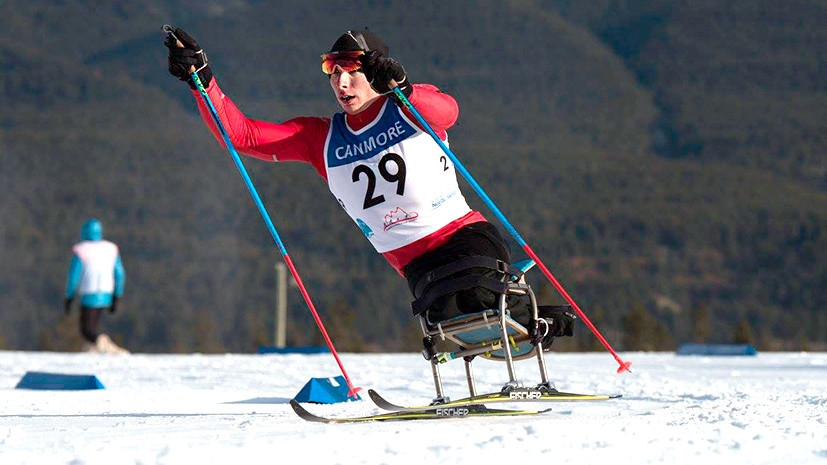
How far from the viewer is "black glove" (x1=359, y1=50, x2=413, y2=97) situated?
4617 millimetres

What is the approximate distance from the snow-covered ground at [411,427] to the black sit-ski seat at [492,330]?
0.88ft

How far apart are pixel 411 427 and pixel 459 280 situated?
0.85 m

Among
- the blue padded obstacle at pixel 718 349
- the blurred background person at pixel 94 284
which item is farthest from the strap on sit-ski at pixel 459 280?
the blurred background person at pixel 94 284

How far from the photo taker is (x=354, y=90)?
4.91 meters

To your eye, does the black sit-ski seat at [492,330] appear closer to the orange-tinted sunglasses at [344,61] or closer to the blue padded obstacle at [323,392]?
the orange-tinted sunglasses at [344,61]

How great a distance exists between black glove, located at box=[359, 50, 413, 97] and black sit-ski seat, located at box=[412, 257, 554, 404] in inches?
28.2

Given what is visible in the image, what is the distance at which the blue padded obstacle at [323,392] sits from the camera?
5.83 metres

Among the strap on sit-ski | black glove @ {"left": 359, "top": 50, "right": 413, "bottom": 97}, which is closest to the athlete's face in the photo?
black glove @ {"left": 359, "top": 50, "right": 413, "bottom": 97}

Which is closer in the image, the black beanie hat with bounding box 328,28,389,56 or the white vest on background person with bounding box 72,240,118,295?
the black beanie hat with bounding box 328,28,389,56

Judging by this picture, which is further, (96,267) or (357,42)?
(96,267)

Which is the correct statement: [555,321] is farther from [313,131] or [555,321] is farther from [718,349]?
[718,349]

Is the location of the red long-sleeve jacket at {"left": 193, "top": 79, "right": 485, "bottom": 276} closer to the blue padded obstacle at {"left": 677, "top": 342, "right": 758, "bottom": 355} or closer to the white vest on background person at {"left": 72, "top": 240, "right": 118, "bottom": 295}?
the blue padded obstacle at {"left": 677, "top": 342, "right": 758, "bottom": 355}

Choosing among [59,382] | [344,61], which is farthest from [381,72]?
[59,382]

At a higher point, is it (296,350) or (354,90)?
(354,90)
